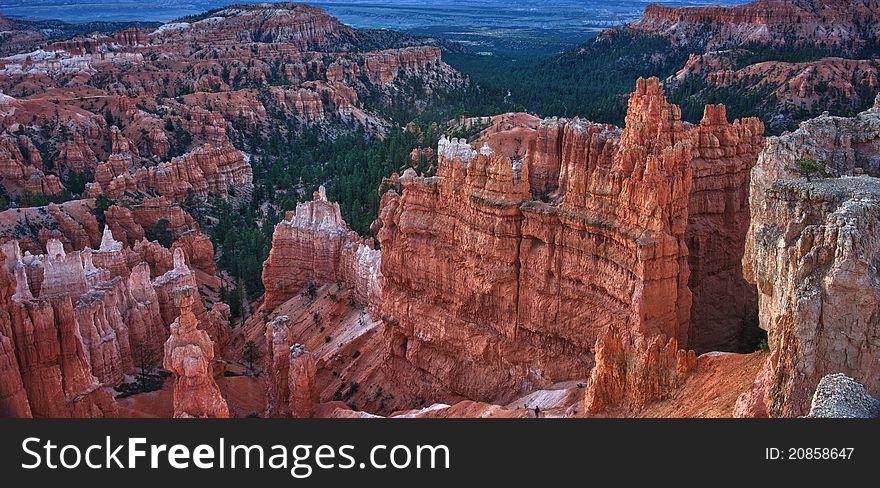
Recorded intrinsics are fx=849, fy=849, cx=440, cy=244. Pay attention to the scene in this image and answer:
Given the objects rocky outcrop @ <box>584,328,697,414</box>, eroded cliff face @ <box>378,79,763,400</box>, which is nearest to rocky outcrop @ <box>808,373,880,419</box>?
rocky outcrop @ <box>584,328,697,414</box>

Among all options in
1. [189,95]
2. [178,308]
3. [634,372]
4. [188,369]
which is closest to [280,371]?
[188,369]

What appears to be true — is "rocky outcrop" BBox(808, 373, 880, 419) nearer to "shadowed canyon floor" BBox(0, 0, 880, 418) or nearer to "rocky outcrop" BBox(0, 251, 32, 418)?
"shadowed canyon floor" BBox(0, 0, 880, 418)

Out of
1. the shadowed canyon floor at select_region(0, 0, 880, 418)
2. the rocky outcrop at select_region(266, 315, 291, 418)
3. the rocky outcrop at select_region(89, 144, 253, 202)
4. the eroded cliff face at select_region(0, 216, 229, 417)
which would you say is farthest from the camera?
the rocky outcrop at select_region(89, 144, 253, 202)

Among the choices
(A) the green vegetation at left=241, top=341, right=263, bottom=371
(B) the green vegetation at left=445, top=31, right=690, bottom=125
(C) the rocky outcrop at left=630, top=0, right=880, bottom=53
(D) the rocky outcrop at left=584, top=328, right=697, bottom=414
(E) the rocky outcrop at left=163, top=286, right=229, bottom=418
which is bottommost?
(A) the green vegetation at left=241, top=341, right=263, bottom=371

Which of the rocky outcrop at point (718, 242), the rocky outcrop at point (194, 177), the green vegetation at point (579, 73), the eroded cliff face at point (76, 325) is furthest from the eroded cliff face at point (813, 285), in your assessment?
the green vegetation at point (579, 73)

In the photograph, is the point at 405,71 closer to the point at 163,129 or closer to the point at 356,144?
the point at 356,144

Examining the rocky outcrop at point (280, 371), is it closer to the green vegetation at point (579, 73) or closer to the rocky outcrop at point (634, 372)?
the rocky outcrop at point (634, 372)
